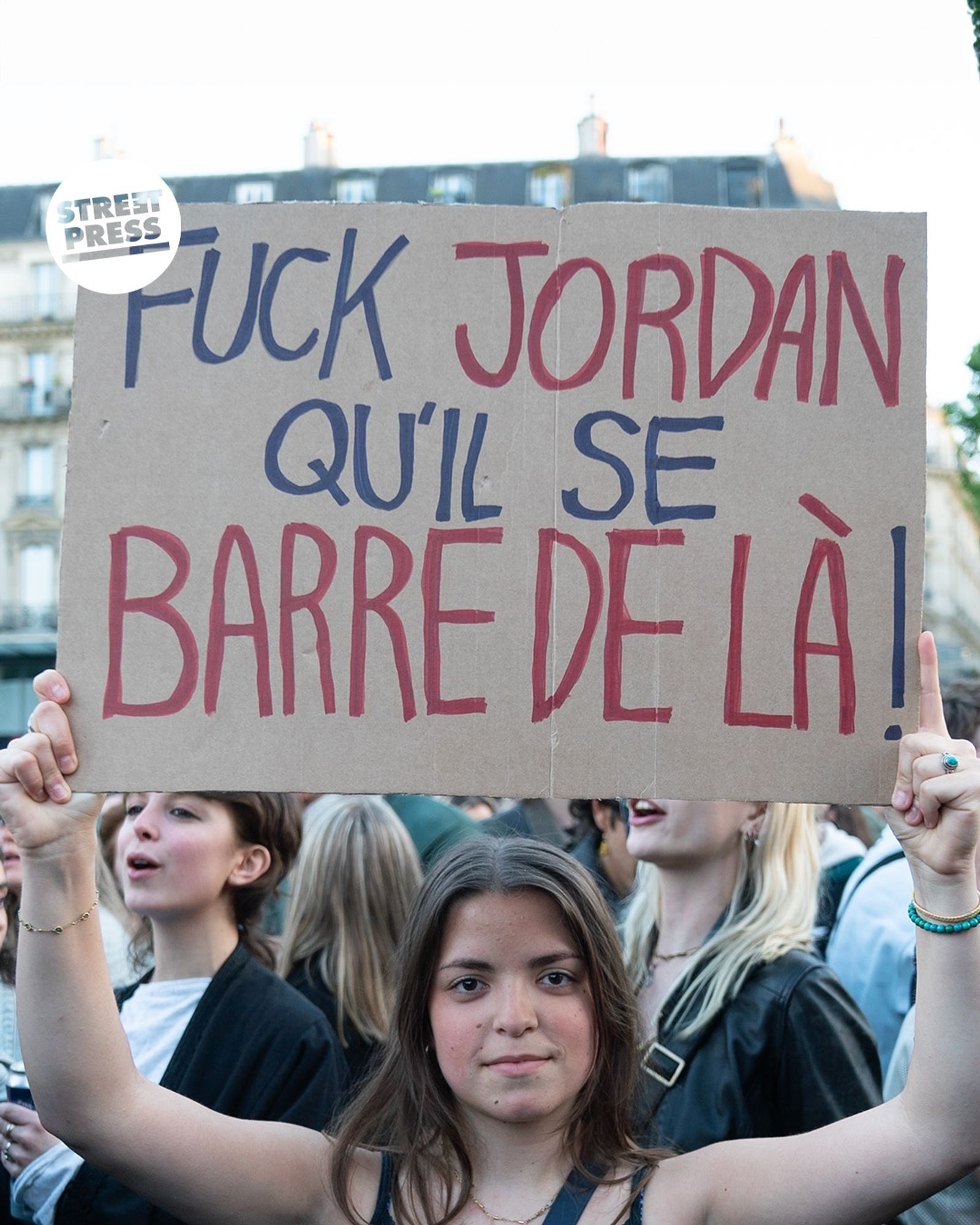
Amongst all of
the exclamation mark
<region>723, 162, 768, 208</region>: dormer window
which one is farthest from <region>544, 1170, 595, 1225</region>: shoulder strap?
<region>723, 162, 768, 208</region>: dormer window

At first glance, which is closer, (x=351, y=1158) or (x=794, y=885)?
(x=351, y=1158)

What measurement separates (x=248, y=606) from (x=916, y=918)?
0.96 metres

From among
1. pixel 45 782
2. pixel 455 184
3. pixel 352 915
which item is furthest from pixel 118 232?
pixel 455 184

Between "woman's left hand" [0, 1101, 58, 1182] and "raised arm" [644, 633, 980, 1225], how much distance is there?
1.34m

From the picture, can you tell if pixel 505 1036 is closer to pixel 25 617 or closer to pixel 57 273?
pixel 25 617

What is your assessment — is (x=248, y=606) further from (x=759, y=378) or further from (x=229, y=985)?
(x=229, y=985)

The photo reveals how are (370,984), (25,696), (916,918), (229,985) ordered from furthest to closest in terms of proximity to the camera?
(25,696) < (370,984) < (229,985) < (916,918)

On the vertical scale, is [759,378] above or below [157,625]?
above

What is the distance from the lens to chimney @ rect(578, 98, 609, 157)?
37.5 m

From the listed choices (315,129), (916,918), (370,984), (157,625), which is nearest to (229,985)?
(370,984)

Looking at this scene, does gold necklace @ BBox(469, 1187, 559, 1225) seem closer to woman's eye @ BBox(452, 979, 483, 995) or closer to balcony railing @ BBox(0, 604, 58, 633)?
woman's eye @ BBox(452, 979, 483, 995)

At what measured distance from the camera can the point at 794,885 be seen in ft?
9.27

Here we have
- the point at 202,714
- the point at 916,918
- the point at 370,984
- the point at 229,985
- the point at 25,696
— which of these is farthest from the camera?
the point at 25,696

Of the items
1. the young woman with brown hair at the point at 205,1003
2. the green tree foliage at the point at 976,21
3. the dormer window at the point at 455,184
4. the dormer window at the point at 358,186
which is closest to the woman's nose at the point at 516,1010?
the young woman with brown hair at the point at 205,1003
